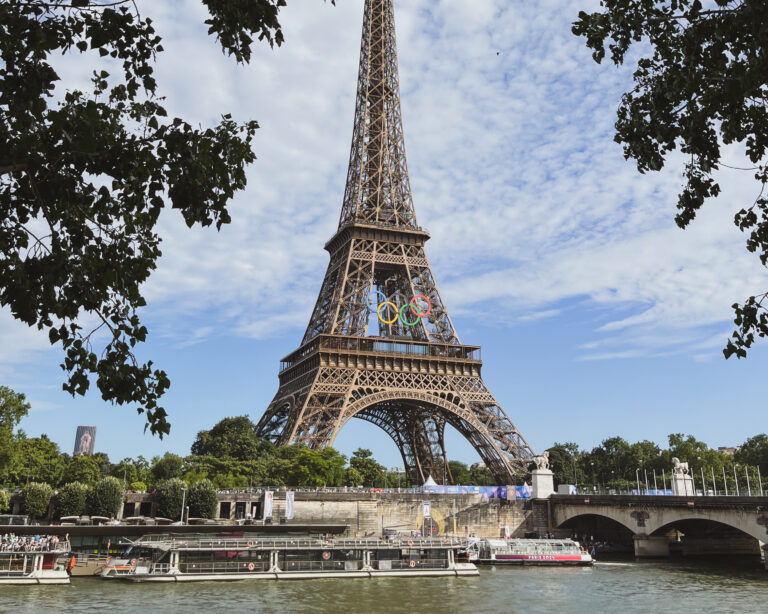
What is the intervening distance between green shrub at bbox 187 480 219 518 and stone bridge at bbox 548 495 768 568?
29602 mm

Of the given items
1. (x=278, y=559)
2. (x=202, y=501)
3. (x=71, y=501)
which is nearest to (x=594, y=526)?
(x=278, y=559)

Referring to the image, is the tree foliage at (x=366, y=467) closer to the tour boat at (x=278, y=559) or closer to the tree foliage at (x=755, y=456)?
the tour boat at (x=278, y=559)

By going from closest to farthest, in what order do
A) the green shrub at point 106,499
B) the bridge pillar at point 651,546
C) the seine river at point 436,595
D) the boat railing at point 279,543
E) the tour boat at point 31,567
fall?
the seine river at point 436,595
the tour boat at point 31,567
the boat railing at point 279,543
the bridge pillar at point 651,546
the green shrub at point 106,499

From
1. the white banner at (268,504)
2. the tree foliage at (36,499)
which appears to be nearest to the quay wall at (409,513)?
the white banner at (268,504)

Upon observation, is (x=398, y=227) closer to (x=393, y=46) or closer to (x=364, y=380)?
(x=364, y=380)

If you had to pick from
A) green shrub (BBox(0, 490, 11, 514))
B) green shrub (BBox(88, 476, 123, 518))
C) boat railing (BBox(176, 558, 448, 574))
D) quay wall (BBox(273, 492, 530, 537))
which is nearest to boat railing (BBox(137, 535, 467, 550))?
boat railing (BBox(176, 558, 448, 574))

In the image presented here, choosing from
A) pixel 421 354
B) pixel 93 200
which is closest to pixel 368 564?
pixel 421 354

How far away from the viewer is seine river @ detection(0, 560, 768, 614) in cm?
2994

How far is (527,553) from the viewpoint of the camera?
166 ft

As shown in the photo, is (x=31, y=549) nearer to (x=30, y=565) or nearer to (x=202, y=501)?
(x=30, y=565)

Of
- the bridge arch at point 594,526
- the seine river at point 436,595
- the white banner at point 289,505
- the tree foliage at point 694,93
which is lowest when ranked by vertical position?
the seine river at point 436,595

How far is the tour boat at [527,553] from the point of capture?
1962 inches

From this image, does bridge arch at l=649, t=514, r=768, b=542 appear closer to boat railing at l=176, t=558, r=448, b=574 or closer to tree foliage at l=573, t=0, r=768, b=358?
boat railing at l=176, t=558, r=448, b=574

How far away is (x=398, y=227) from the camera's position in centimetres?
7819
